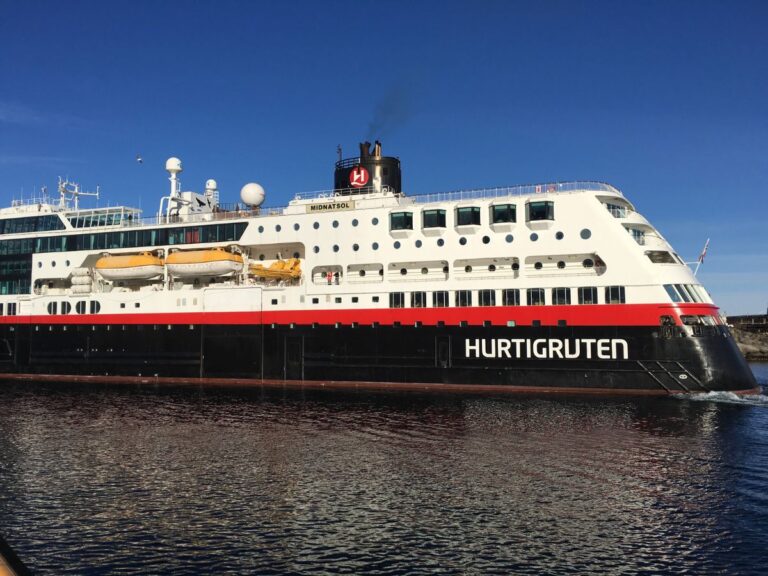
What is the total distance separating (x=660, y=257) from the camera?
32.8 meters

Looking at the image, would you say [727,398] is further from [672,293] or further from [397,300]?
[397,300]

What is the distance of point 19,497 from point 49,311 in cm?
3335

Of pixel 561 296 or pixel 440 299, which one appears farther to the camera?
pixel 440 299

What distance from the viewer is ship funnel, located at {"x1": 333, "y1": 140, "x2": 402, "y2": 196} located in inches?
1592

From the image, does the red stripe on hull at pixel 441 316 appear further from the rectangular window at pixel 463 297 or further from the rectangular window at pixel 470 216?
the rectangular window at pixel 470 216

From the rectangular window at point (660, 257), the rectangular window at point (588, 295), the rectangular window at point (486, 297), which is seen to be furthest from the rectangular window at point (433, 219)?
the rectangular window at point (660, 257)

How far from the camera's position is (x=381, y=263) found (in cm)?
3684

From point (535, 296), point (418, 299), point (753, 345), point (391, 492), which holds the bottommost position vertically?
point (391, 492)

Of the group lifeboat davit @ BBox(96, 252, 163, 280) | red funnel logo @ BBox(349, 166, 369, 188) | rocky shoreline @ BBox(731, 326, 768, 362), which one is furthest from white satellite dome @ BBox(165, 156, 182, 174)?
rocky shoreline @ BBox(731, 326, 768, 362)

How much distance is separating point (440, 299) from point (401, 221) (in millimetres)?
5403

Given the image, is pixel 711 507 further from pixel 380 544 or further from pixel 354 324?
pixel 354 324

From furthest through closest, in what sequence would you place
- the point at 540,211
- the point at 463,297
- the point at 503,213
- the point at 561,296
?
the point at 503,213, the point at 463,297, the point at 540,211, the point at 561,296

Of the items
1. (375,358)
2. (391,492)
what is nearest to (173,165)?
(375,358)

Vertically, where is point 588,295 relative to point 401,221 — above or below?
below
